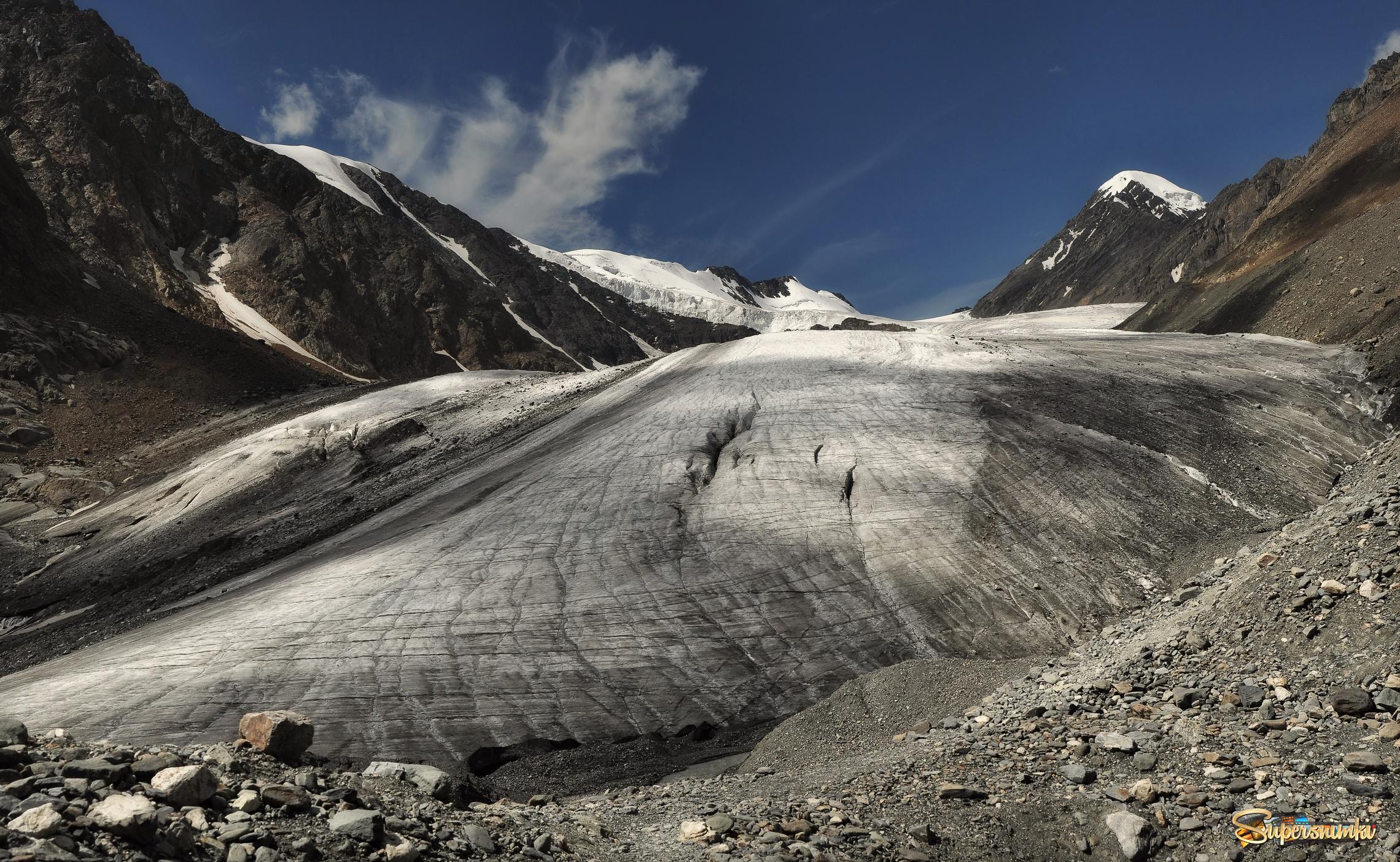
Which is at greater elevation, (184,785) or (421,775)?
(184,785)

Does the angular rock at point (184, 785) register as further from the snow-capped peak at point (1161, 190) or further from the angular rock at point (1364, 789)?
→ the snow-capped peak at point (1161, 190)

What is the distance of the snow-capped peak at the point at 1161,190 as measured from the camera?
175 meters

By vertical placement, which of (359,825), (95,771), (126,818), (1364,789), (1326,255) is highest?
(1326,255)

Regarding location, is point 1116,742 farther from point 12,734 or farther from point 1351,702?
point 12,734

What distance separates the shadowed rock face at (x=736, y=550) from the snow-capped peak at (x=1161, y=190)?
184 meters

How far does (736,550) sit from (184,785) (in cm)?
805

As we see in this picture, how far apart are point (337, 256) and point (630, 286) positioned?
97.1 metres

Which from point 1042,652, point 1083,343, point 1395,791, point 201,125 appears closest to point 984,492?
point 1042,652

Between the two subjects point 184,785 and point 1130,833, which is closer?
point 184,785

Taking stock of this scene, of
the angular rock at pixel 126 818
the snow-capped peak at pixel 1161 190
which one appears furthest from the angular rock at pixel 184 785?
the snow-capped peak at pixel 1161 190

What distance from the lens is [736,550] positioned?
37.4 feet

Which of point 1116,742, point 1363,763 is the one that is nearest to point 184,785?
point 1116,742

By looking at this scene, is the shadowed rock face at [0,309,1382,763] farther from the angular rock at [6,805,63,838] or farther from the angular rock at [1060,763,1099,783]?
the angular rock at [6,805,63,838]

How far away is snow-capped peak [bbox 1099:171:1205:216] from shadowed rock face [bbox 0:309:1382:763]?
184025 millimetres
